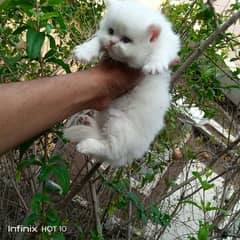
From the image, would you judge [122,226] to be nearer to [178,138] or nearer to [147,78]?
[178,138]

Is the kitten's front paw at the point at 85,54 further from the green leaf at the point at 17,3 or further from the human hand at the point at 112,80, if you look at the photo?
the green leaf at the point at 17,3

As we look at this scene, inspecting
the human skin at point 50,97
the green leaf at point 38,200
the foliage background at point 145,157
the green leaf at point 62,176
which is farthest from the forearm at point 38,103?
the foliage background at point 145,157

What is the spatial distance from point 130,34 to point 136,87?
0.14 meters

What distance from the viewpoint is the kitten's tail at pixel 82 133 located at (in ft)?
3.95

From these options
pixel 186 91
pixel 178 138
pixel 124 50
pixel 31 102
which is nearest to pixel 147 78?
pixel 124 50

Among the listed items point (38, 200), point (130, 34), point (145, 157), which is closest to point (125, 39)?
point (130, 34)

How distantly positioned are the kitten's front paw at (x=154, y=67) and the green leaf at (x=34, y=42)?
31cm

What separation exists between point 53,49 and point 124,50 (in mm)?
333

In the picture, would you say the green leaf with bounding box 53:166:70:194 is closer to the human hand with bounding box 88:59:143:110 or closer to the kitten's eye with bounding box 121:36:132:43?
the human hand with bounding box 88:59:143:110

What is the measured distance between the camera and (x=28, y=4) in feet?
4.09

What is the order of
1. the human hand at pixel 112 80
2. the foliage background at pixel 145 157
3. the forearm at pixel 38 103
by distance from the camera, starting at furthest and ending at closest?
1. the foliage background at pixel 145 157
2. the human hand at pixel 112 80
3. the forearm at pixel 38 103

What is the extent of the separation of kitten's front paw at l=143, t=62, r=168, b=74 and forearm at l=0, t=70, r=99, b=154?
14 centimetres

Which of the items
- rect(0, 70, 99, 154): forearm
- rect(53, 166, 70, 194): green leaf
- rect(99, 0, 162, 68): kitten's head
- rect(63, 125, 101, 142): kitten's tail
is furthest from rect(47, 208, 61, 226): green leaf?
rect(99, 0, 162, 68): kitten's head

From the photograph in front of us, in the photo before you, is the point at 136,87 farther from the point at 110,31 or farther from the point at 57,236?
the point at 57,236
